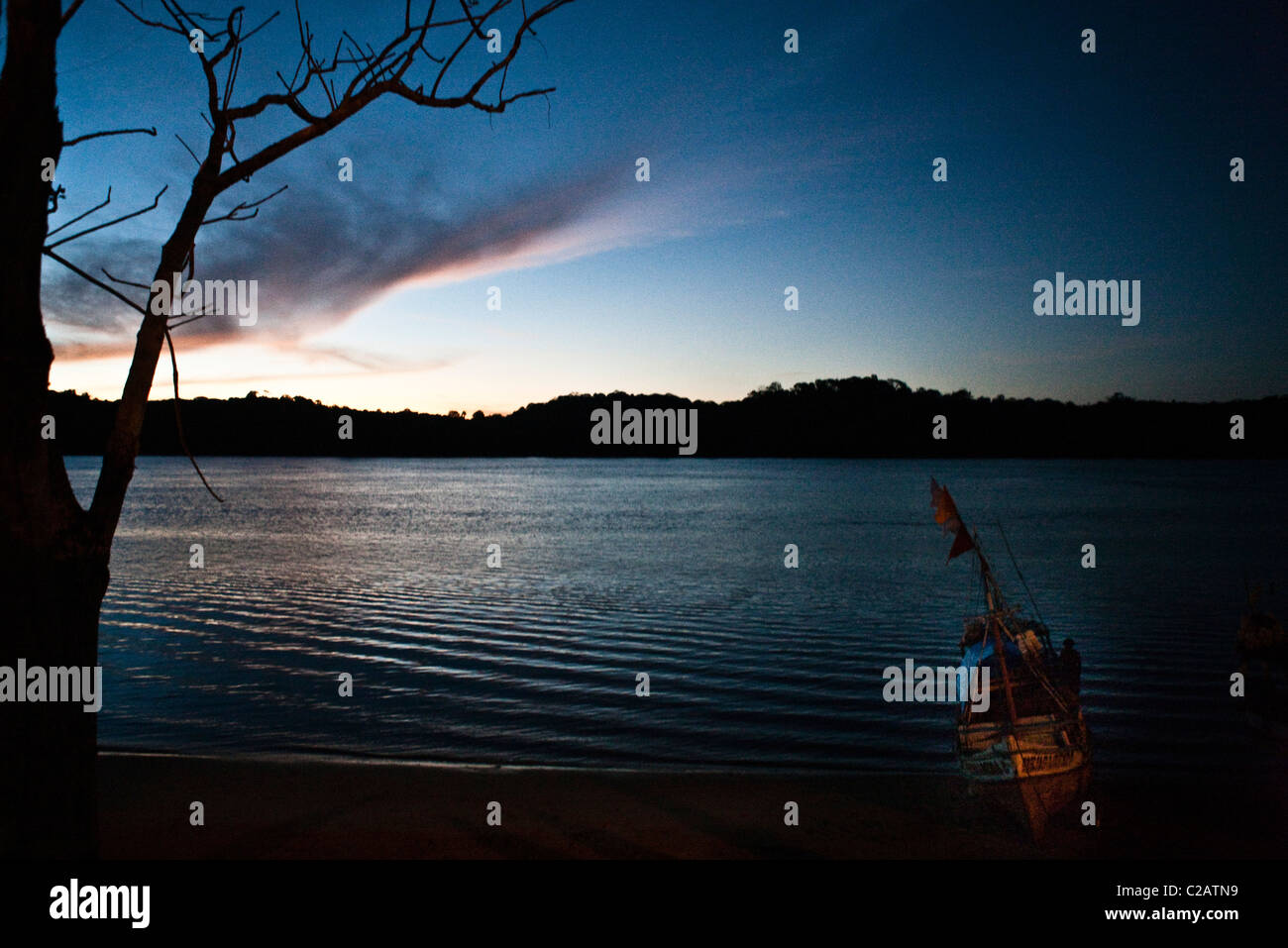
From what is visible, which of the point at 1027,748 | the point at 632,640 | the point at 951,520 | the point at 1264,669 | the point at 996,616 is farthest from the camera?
the point at 632,640

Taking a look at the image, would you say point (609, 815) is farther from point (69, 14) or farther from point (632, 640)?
point (632, 640)

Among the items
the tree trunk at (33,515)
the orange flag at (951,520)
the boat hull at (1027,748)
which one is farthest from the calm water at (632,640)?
the tree trunk at (33,515)

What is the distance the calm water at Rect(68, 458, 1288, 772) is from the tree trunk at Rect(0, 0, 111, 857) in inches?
300

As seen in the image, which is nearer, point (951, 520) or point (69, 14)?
point (69, 14)

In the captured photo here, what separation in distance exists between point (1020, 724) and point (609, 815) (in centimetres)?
470

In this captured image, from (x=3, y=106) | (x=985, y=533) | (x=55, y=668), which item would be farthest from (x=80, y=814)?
(x=985, y=533)

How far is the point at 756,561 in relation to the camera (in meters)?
34.2

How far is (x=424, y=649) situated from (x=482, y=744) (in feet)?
22.2

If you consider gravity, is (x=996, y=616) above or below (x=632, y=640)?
above

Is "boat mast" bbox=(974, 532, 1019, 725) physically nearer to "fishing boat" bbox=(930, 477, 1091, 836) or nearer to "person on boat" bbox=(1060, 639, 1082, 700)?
"fishing boat" bbox=(930, 477, 1091, 836)

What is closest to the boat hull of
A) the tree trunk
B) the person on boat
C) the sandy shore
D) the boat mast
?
the boat mast

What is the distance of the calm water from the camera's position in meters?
12.3

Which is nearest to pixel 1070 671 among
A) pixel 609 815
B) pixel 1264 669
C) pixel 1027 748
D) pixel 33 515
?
pixel 1027 748

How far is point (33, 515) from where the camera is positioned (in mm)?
4125
